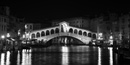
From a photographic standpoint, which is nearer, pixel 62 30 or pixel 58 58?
pixel 58 58

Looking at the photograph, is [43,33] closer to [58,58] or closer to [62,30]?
[62,30]

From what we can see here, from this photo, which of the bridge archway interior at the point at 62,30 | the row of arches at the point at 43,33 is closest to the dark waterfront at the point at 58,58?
the bridge archway interior at the point at 62,30

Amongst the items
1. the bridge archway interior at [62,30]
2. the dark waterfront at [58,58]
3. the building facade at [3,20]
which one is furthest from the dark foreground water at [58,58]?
the bridge archway interior at [62,30]

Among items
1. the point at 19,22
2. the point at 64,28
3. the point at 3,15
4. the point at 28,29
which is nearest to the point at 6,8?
the point at 3,15

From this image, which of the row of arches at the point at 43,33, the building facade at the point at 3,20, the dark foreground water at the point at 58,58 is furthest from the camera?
the row of arches at the point at 43,33

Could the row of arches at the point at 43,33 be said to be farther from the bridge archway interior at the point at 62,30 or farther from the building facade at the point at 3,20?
the building facade at the point at 3,20

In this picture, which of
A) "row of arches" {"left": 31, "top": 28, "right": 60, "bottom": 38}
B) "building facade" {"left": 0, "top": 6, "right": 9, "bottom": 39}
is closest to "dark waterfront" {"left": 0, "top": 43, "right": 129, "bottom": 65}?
"building facade" {"left": 0, "top": 6, "right": 9, "bottom": 39}

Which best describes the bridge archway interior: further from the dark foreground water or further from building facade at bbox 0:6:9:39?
the dark foreground water

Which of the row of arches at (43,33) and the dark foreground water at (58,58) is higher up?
the row of arches at (43,33)

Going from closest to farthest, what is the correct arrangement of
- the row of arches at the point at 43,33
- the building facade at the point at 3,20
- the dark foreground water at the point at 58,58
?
1. the dark foreground water at the point at 58,58
2. the building facade at the point at 3,20
3. the row of arches at the point at 43,33

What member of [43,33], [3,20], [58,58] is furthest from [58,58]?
[43,33]

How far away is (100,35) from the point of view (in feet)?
297

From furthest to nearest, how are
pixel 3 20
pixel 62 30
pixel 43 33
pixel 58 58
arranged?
pixel 43 33 → pixel 62 30 → pixel 3 20 → pixel 58 58

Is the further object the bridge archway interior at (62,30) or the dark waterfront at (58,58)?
the bridge archway interior at (62,30)
